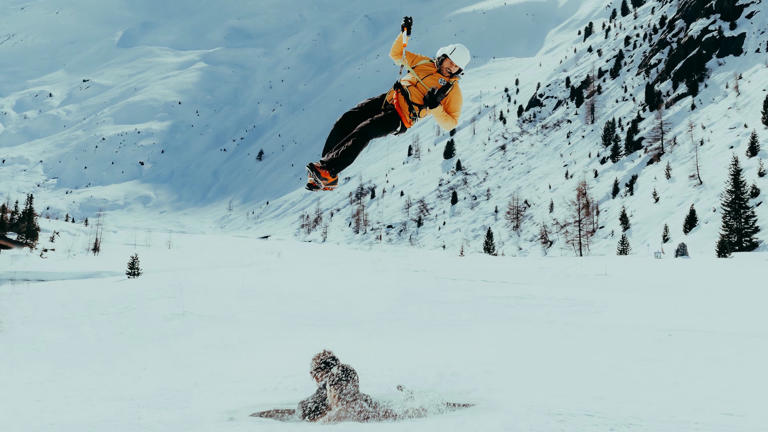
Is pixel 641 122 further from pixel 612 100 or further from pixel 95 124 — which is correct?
pixel 95 124

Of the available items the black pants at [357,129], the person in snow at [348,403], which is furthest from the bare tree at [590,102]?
the person in snow at [348,403]

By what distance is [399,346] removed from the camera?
26.1 feet

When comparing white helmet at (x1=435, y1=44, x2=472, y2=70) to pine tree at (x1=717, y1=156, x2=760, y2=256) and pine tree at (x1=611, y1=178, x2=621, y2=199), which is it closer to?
pine tree at (x1=717, y1=156, x2=760, y2=256)

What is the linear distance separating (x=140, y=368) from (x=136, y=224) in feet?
333

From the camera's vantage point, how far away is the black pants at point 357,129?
270 inches

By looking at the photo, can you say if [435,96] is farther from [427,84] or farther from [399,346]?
[399,346]

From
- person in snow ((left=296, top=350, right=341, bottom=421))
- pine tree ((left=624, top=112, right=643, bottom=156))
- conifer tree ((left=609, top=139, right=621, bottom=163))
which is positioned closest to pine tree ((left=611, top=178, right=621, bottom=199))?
conifer tree ((left=609, top=139, right=621, bottom=163))

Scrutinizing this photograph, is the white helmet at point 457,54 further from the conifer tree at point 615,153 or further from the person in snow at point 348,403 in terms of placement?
the conifer tree at point 615,153

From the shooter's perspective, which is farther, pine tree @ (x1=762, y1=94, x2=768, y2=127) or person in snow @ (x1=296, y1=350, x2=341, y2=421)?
pine tree @ (x1=762, y1=94, x2=768, y2=127)

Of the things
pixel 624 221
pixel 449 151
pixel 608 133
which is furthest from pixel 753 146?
pixel 449 151

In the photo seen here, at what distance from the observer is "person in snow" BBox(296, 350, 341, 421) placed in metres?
5.48

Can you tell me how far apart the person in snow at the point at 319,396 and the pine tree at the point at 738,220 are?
125 ft

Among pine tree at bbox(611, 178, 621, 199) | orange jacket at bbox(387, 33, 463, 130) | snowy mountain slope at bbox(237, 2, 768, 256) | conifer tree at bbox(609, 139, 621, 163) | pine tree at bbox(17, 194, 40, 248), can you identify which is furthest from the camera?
conifer tree at bbox(609, 139, 621, 163)

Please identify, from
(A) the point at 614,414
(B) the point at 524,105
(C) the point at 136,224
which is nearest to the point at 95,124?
(C) the point at 136,224
